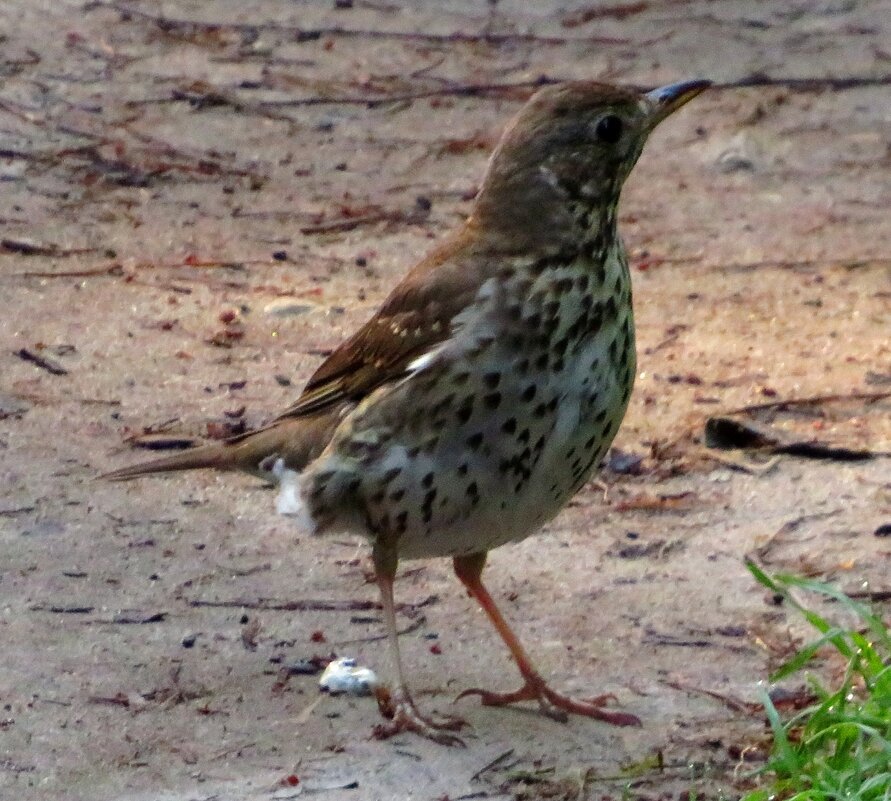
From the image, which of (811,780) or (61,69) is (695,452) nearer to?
(811,780)

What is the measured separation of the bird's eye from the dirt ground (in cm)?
130

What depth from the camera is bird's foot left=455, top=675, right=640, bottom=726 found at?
427 cm

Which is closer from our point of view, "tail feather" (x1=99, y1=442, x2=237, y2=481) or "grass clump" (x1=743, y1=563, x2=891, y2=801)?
"grass clump" (x1=743, y1=563, x2=891, y2=801)

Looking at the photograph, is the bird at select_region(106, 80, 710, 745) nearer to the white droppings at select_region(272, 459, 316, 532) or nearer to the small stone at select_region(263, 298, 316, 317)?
the white droppings at select_region(272, 459, 316, 532)

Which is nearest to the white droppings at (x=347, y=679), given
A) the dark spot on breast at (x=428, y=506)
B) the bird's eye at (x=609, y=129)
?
the dark spot on breast at (x=428, y=506)

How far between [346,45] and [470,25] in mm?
741

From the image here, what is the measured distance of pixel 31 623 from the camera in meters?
4.64

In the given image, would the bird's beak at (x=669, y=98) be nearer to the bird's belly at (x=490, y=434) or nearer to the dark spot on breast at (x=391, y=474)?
the bird's belly at (x=490, y=434)

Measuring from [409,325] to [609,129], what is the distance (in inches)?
26.3

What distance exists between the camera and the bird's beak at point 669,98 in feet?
14.4

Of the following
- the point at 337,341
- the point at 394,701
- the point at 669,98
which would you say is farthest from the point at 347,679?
the point at 337,341

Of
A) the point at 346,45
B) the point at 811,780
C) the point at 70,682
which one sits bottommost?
the point at 70,682

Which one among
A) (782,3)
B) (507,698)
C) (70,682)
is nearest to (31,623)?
(70,682)

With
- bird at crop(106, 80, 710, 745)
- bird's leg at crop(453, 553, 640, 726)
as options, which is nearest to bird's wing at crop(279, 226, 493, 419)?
bird at crop(106, 80, 710, 745)
